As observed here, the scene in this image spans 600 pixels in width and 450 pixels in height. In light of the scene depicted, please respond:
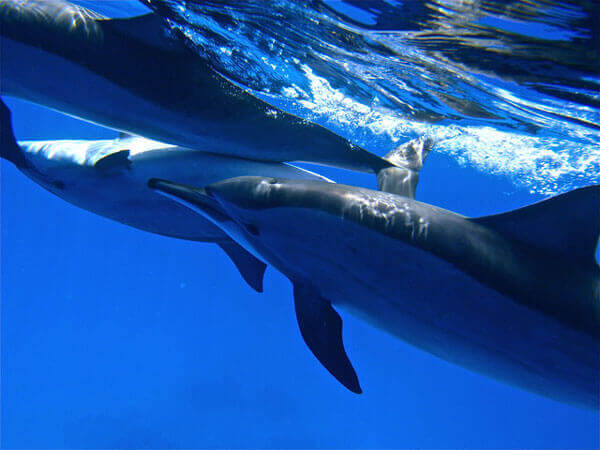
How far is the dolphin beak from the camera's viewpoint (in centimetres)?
281

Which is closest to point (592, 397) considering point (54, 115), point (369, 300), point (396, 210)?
point (369, 300)

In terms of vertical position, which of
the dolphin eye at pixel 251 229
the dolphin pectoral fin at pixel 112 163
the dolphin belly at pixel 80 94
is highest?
the dolphin belly at pixel 80 94

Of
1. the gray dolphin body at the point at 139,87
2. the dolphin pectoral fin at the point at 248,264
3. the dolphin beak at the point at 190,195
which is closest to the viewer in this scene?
the dolphin beak at the point at 190,195

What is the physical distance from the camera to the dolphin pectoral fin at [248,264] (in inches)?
181

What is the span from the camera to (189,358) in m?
32.1

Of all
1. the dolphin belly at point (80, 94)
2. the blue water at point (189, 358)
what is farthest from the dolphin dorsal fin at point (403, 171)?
the blue water at point (189, 358)

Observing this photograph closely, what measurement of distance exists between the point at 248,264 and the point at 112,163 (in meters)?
1.86

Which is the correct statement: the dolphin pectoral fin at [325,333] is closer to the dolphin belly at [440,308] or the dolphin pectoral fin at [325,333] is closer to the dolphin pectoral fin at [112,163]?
the dolphin belly at [440,308]

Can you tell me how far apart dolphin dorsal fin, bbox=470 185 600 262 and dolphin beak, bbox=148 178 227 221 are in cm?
184

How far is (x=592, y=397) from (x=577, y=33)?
14.4 feet

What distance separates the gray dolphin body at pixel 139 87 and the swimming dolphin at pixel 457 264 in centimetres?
157

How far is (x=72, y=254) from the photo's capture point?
120ft

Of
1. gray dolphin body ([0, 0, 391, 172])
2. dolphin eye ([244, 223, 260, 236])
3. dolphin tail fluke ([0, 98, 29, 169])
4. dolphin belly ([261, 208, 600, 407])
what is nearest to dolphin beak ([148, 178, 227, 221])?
dolphin eye ([244, 223, 260, 236])

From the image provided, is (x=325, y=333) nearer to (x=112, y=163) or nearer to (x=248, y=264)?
(x=248, y=264)
